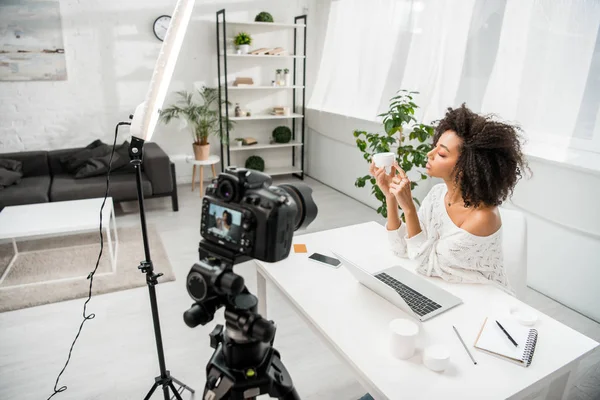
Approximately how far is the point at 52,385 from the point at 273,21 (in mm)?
4023

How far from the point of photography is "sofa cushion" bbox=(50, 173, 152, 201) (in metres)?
3.50

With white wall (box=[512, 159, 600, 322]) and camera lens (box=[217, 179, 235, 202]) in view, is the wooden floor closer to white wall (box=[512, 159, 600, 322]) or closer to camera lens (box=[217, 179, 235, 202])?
white wall (box=[512, 159, 600, 322])

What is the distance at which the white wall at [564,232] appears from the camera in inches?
88.4

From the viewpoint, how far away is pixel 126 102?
440cm

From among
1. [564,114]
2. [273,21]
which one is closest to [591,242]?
[564,114]

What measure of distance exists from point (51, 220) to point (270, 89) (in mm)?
2977

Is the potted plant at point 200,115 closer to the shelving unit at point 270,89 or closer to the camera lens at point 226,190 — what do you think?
the shelving unit at point 270,89

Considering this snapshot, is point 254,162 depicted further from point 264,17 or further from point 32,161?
point 32,161

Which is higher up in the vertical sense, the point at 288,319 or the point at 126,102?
the point at 126,102

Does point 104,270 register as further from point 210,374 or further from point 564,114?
point 564,114

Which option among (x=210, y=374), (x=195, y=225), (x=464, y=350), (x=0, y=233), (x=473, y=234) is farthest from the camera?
(x=195, y=225)

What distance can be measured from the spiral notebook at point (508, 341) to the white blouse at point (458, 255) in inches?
9.4

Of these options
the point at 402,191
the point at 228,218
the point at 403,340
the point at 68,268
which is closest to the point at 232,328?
the point at 228,218

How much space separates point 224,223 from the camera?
0.78 metres
